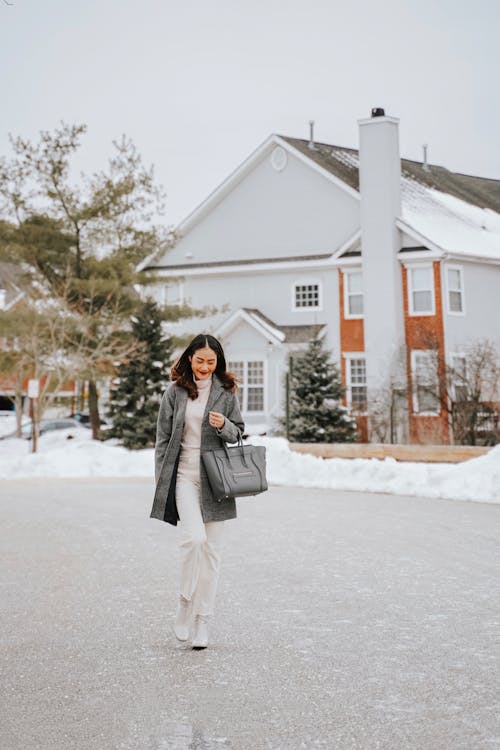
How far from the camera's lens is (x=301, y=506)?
14156mm

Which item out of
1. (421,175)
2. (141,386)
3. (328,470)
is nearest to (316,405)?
(141,386)

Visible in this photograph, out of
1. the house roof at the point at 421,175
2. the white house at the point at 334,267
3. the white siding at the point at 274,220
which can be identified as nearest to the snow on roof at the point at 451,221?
the white house at the point at 334,267

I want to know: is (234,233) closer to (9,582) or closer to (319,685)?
(9,582)

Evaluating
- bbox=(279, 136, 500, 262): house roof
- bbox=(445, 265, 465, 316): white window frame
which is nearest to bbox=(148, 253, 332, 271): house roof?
bbox=(279, 136, 500, 262): house roof

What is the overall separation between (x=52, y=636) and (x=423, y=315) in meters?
27.4

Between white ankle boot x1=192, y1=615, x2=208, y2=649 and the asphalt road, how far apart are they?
91mm

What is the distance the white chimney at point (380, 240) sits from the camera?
31.8 m

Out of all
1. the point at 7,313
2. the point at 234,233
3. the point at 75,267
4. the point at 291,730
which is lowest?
the point at 291,730

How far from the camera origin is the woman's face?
19.7ft

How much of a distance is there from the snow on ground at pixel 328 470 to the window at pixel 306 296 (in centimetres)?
1205

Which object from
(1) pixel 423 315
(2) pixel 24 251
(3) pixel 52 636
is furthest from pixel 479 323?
(3) pixel 52 636

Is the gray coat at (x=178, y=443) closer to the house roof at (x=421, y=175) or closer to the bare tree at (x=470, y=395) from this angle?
the bare tree at (x=470, y=395)

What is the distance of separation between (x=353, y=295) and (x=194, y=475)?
28317mm

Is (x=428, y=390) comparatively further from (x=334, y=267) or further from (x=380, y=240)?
(x=334, y=267)
